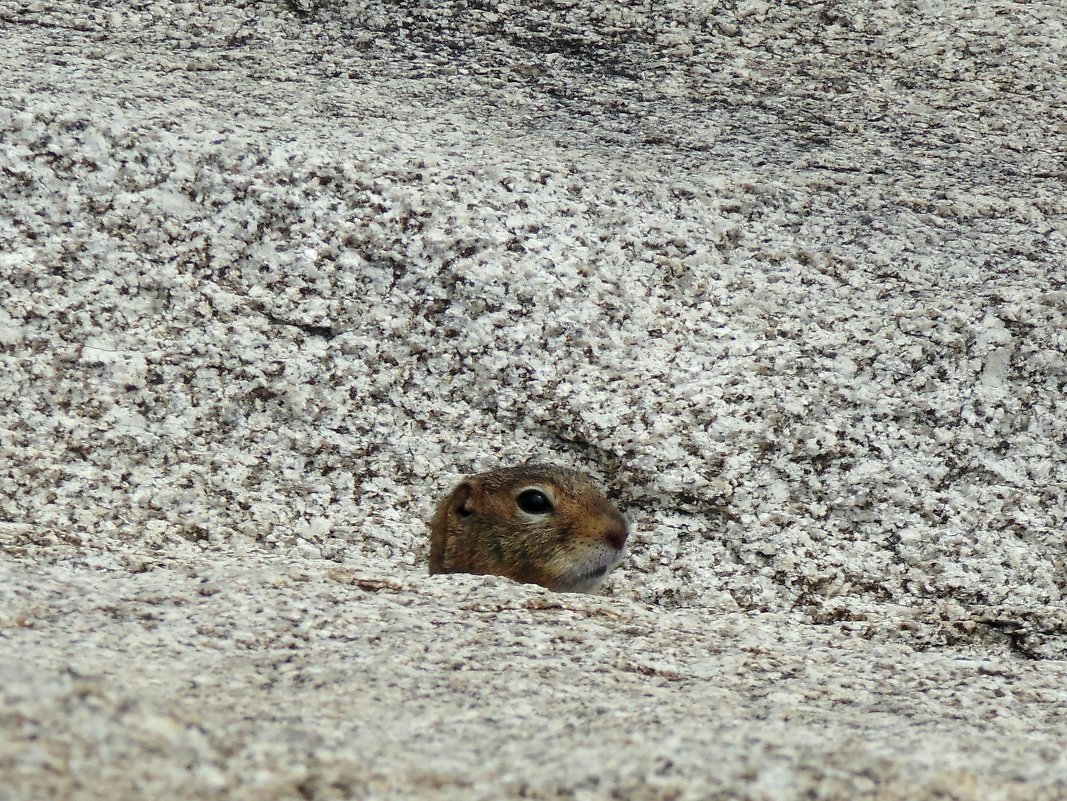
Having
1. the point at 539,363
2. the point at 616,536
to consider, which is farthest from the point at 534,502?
the point at 539,363

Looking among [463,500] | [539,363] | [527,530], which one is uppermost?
[539,363]

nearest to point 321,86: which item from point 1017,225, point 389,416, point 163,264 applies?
point 163,264

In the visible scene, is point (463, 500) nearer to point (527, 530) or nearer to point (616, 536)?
point (527, 530)

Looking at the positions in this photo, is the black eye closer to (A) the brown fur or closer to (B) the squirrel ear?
(A) the brown fur

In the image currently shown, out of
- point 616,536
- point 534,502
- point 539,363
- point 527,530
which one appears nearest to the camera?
point 616,536

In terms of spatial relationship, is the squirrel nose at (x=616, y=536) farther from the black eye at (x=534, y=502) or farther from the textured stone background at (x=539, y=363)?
the black eye at (x=534, y=502)
